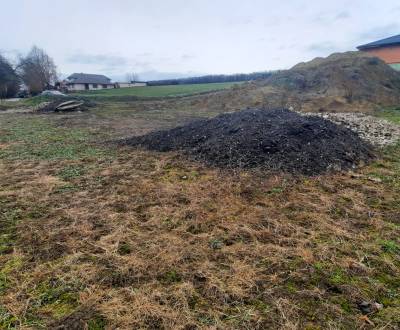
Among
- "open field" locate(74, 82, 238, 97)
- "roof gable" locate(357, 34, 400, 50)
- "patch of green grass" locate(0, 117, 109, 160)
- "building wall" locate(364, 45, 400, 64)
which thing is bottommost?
"patch of green grass" locate(0, 117, 109, 160)

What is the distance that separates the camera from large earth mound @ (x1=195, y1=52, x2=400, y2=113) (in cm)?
1598

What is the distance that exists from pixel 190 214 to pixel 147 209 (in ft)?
2.14

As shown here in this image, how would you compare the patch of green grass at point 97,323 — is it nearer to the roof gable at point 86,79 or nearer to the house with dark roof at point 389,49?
the house with dark roof at point 389,49

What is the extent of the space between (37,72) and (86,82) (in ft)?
83.3

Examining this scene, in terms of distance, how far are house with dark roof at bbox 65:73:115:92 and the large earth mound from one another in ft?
170

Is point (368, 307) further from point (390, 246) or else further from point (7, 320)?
point (7, 320)

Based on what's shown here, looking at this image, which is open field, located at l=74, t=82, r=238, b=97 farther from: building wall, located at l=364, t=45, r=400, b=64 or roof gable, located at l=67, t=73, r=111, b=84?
roof gable, located at l=67, t=73, r=111, b=84

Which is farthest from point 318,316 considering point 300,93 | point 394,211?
point 300,93

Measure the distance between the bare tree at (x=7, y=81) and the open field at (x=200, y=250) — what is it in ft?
125

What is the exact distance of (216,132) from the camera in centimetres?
707

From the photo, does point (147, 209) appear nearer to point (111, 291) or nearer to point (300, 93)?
point (111, 291)

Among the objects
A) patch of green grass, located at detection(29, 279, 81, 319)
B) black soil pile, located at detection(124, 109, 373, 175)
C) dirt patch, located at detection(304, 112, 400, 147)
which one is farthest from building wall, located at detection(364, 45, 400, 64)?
patch of green grass, located at detection(29, 279, 81, 319)

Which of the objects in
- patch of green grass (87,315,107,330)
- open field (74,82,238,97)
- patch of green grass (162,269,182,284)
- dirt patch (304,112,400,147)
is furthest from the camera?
open field (74,82,238,97)

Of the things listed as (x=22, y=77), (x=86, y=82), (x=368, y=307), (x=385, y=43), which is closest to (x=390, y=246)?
(x=368, y=307)
